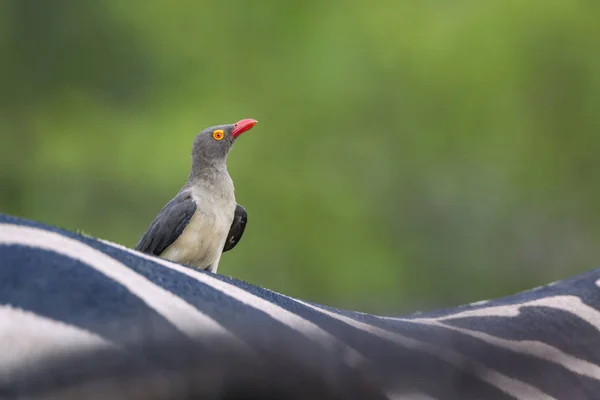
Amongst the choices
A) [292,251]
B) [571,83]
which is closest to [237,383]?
[292,251]

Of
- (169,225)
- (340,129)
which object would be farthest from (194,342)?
(340,129)

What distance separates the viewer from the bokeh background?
2.24 meters

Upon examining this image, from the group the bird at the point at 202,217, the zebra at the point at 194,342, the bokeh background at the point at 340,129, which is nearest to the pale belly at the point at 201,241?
the bird at the point at 202,217

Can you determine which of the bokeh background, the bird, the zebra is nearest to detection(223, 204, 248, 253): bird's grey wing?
the bird

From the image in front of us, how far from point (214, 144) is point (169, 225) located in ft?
0.36

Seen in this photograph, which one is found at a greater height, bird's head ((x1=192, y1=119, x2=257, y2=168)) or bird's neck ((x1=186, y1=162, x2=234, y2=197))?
bird's head ((x1=192, y1=119, x2=257, y2=168))

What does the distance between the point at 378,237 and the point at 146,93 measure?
790 mm

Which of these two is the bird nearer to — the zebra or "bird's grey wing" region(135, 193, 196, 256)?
"bird's grey wing" region(135, 193, 196, 256)

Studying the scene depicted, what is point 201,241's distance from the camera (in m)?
0.74

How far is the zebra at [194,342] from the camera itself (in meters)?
0.23

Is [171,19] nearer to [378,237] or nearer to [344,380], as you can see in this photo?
[378,237]

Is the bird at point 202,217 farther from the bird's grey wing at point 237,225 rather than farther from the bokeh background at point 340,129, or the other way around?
the bokeh background at point 340,129

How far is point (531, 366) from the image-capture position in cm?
33

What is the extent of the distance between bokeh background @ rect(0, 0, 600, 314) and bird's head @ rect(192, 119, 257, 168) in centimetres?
135
